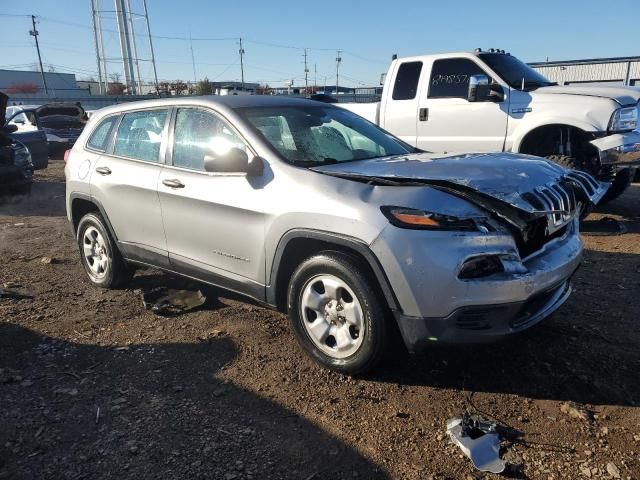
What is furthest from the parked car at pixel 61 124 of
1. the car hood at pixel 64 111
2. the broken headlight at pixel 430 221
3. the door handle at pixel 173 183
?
the broken headlight at pixel 430 221

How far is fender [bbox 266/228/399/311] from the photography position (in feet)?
9.67

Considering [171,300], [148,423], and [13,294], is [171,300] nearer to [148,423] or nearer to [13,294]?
[13,294]

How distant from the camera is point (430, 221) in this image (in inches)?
112

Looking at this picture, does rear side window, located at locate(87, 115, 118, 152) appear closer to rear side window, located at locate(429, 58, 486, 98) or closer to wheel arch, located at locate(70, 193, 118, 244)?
wheel arch, located at locate(70, 193, 118, 244)

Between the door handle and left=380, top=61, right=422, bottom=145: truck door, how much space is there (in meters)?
4.68

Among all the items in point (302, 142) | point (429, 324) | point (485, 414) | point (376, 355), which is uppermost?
point (302, 142)

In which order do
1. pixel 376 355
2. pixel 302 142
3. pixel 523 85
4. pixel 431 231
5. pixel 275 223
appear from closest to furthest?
1. pixel 431 231
2. pixel 376 355
3. pixel 275 223
4. pixel 302 142
5. pixel 523 85

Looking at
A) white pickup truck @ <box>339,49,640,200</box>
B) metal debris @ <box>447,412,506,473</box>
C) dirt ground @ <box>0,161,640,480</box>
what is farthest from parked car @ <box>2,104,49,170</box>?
metal debris @ <box>447,412,506,473</box>

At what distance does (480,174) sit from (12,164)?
922 cm

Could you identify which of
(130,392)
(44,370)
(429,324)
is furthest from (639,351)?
(44,370)

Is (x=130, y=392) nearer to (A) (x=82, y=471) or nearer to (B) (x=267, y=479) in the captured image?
(A) (x=82, y=471)

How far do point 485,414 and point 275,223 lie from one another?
5.46ft

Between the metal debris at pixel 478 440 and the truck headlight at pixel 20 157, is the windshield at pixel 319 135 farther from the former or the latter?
the truck headlight at pixel 20 157

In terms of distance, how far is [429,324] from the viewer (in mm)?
2873
